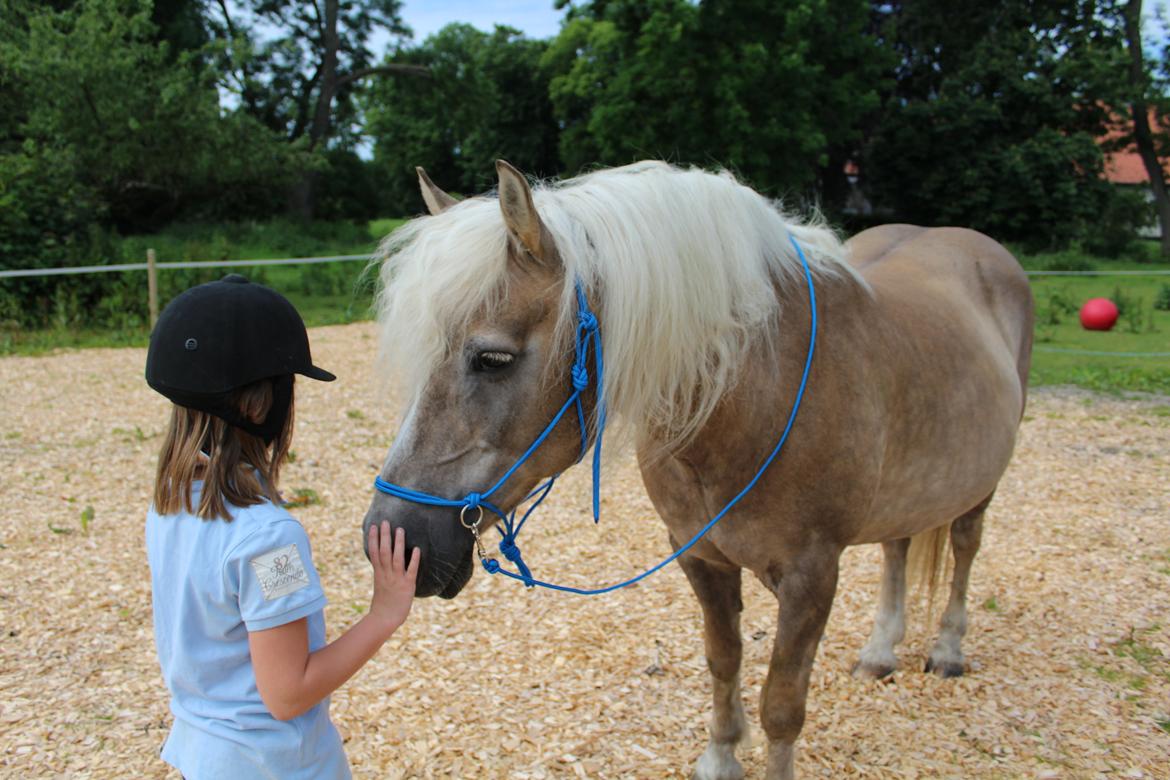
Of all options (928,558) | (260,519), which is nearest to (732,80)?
(928,558)

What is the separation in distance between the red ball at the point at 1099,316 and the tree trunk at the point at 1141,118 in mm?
17503

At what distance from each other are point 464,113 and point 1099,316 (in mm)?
20460

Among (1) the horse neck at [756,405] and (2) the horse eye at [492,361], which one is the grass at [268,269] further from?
(1) the horse neck at [756,405]

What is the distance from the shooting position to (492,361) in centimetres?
172

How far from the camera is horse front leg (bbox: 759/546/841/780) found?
7.38 ft

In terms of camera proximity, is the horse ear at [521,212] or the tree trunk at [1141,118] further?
the tree trunk at [1141,118]

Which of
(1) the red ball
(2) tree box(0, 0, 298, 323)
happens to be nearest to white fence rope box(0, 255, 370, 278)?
(2) tree box(0, 0, 298, 323)

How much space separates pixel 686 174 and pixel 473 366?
2.42ft

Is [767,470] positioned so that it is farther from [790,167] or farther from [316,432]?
[790,167]

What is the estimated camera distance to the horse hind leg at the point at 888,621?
3.48 meters

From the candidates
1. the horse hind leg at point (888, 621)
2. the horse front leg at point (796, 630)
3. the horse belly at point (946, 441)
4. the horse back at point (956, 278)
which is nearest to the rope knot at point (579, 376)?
the horse front leg at point (796, 630)

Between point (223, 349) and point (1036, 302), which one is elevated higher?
point (223, 349)

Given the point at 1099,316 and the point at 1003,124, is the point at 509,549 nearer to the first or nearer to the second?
the point at 1099,316

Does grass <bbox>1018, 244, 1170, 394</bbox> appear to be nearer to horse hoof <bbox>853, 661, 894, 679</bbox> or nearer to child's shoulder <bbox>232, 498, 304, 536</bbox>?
horse hoof <bbox>853, 661, 894, 679</bbox>
